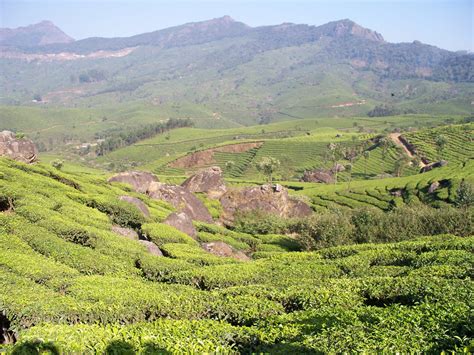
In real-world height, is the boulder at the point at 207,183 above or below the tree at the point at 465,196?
above

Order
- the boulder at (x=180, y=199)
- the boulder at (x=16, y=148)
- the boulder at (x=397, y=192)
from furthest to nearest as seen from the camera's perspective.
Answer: the boulder at (x=397, y=192)
the boulder at (x=180, y=199)
the boulder at (x=16, y=148)

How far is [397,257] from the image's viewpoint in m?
25.3

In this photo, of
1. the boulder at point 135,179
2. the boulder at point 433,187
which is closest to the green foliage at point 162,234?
the boulder at point 135,179

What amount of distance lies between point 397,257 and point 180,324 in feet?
55.9

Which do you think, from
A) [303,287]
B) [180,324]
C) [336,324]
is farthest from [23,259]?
[336,324]

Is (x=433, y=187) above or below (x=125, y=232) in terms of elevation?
below

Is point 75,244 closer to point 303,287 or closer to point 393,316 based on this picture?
point 303,287

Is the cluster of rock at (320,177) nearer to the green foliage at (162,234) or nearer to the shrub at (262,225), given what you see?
the shrub at (262,225)

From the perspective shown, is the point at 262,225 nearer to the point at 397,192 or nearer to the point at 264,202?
the point at 264,202

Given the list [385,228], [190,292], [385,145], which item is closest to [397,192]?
[385,228]

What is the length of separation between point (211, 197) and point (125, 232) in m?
35.2

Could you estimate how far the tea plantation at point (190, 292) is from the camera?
38.4 feet

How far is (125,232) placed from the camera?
3059 centimetres

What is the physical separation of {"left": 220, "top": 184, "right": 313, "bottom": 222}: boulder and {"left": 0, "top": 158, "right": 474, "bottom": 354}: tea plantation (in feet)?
99.3
